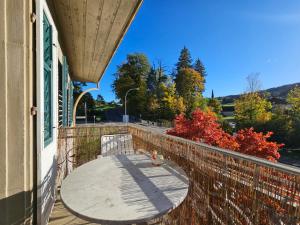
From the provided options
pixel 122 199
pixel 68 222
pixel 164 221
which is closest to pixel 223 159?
pixel 122 199

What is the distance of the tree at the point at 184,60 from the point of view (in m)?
42.6

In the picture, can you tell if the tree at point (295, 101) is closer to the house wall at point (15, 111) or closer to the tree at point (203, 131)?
the tree at point (203, 131)

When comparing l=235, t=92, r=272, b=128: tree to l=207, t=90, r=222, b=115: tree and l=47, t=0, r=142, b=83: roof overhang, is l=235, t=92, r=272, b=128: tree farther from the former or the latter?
l=47, t=0, r=142, b=83: roof overhang

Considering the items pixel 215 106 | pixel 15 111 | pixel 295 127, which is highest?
pixel 215 106

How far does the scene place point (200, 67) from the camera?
47812 millimetres

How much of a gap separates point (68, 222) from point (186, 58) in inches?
1696

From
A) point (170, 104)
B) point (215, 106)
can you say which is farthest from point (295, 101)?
point (170, 104)

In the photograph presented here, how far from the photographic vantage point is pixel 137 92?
3362 centimetres

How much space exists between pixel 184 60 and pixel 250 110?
24346mm

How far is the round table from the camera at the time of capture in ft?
4.65

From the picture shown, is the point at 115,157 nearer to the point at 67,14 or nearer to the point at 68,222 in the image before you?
the point at 68,222

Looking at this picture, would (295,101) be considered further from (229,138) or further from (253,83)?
(229,138)

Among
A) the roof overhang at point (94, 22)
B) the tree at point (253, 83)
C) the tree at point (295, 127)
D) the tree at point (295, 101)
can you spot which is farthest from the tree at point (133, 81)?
the roof overhang at point (94, 22)

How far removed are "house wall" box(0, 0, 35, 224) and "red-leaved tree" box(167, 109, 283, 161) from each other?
5.13 metres
